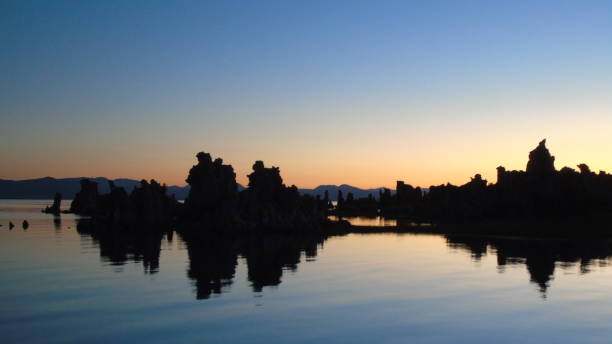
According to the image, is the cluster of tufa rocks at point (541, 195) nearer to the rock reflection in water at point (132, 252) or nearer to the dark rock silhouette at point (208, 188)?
the dark rock silhouette at point (208, 188)

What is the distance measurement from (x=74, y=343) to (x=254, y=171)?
8516 cm

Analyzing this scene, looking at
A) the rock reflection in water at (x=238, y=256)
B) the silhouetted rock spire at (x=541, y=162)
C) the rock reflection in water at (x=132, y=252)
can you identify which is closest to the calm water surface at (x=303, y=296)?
the rock reflection in water at (x=238, y=256)

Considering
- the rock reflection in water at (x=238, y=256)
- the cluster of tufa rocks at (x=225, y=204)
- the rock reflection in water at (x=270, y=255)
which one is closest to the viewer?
the rock reflection in water at (x=238, y=256)

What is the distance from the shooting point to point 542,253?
63219mm

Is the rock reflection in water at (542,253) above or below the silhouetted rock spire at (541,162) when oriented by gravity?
below

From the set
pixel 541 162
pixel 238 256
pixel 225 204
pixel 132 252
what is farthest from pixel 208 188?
pixel 541 162

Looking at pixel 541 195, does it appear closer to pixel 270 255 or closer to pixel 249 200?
pixel 249 200

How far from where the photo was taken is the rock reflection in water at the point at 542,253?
1876 inches

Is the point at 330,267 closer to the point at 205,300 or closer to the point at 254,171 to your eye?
the point at 205,300

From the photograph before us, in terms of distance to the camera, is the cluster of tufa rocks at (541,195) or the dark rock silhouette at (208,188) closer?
the dark rock silhouette at (208,188)

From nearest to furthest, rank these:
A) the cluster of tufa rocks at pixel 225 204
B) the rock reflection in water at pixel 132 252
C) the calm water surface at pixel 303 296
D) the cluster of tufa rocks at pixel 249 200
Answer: the calm water surface at pixel 303 296, the rock reflection in water at pixel 132 252, the cluster of tufa rocks at pixel 225 204, the cluster of tufa rocks at pixel 249 200

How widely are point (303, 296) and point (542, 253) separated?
4210 cm

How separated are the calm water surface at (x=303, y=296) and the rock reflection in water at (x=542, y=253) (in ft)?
1.01

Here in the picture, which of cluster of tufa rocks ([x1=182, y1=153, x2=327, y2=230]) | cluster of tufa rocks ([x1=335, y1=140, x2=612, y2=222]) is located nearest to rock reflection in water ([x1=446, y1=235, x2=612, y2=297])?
cluster of tufa rocks ([x1=182, y1=153, x2=327, y2=230])
